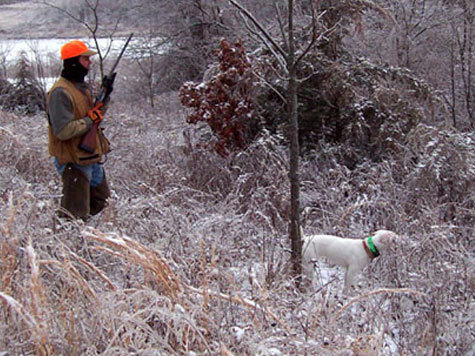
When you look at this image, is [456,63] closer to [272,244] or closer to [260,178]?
[260,178]

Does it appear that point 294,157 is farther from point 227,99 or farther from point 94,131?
point 227,99

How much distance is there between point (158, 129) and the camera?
1029cm

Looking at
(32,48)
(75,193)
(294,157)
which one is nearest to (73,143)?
(75,193)

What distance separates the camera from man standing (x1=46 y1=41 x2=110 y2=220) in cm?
396

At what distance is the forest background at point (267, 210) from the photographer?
2.52 metres

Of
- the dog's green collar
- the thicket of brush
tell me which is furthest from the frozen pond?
the dog's green collar

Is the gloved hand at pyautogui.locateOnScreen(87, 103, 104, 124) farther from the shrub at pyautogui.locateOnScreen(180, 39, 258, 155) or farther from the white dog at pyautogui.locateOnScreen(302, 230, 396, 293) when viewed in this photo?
the shrub at pyautogui.locateOnScreen(180, 39, 258, 155)

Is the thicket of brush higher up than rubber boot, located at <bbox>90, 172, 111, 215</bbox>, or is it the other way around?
rubber boot, located at <bbox>90, 172, 111, 215</bbox>

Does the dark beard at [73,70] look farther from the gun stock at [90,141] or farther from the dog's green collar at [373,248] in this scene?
the dog's green collar at [373,248]

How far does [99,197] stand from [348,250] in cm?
207

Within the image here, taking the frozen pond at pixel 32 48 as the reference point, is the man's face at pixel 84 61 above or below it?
below

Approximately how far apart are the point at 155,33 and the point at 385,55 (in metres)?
8.47

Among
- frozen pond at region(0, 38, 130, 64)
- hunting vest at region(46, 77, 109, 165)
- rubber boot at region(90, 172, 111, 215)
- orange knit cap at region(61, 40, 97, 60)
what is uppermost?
frozen pond at region(0, 38, 130, 64)

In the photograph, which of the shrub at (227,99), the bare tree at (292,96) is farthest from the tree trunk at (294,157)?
the shrub at (227,99)
